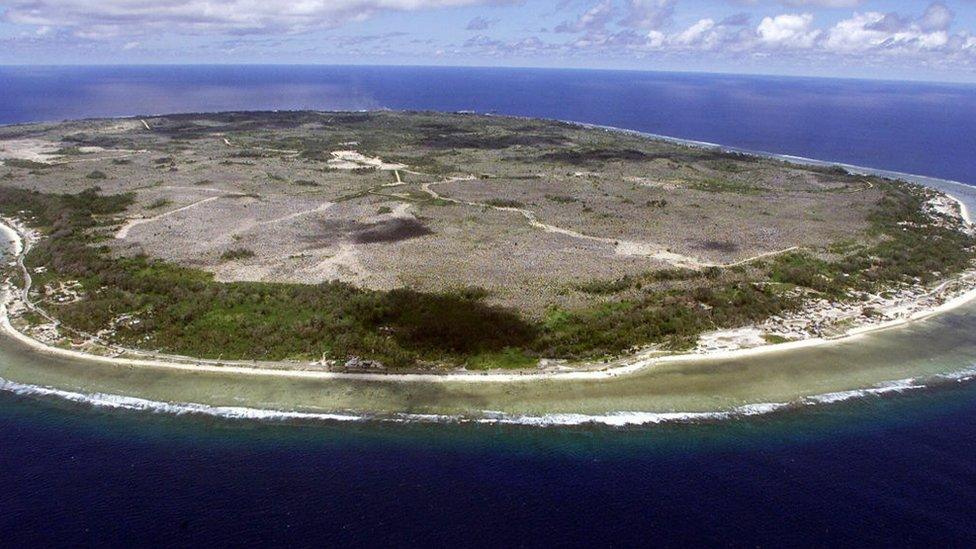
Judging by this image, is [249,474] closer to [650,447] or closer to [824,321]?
[650,447]

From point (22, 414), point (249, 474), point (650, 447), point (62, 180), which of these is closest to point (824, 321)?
point (650, 447)

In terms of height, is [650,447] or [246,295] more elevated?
[246,295]

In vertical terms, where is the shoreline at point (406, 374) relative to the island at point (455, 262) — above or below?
below

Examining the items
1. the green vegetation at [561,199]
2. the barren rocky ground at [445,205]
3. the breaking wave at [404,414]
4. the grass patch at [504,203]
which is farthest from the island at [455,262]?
the breaking wave at [404,414]

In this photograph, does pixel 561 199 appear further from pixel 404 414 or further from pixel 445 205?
pixel 404 414

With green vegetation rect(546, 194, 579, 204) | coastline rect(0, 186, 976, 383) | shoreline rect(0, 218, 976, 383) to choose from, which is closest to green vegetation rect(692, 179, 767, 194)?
green vegetation rect(546, 194, 579, 204)

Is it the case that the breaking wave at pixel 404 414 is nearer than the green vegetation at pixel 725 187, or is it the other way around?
the breaking wave at pixel 404 414

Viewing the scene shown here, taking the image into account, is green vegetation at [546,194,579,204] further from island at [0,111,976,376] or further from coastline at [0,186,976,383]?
coastline at [0,186,976,383]

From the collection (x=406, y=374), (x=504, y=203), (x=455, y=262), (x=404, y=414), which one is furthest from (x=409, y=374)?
(x=504, y=203)

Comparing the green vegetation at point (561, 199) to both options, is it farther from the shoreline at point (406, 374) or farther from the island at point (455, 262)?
the shoreline at point (406, 374)
